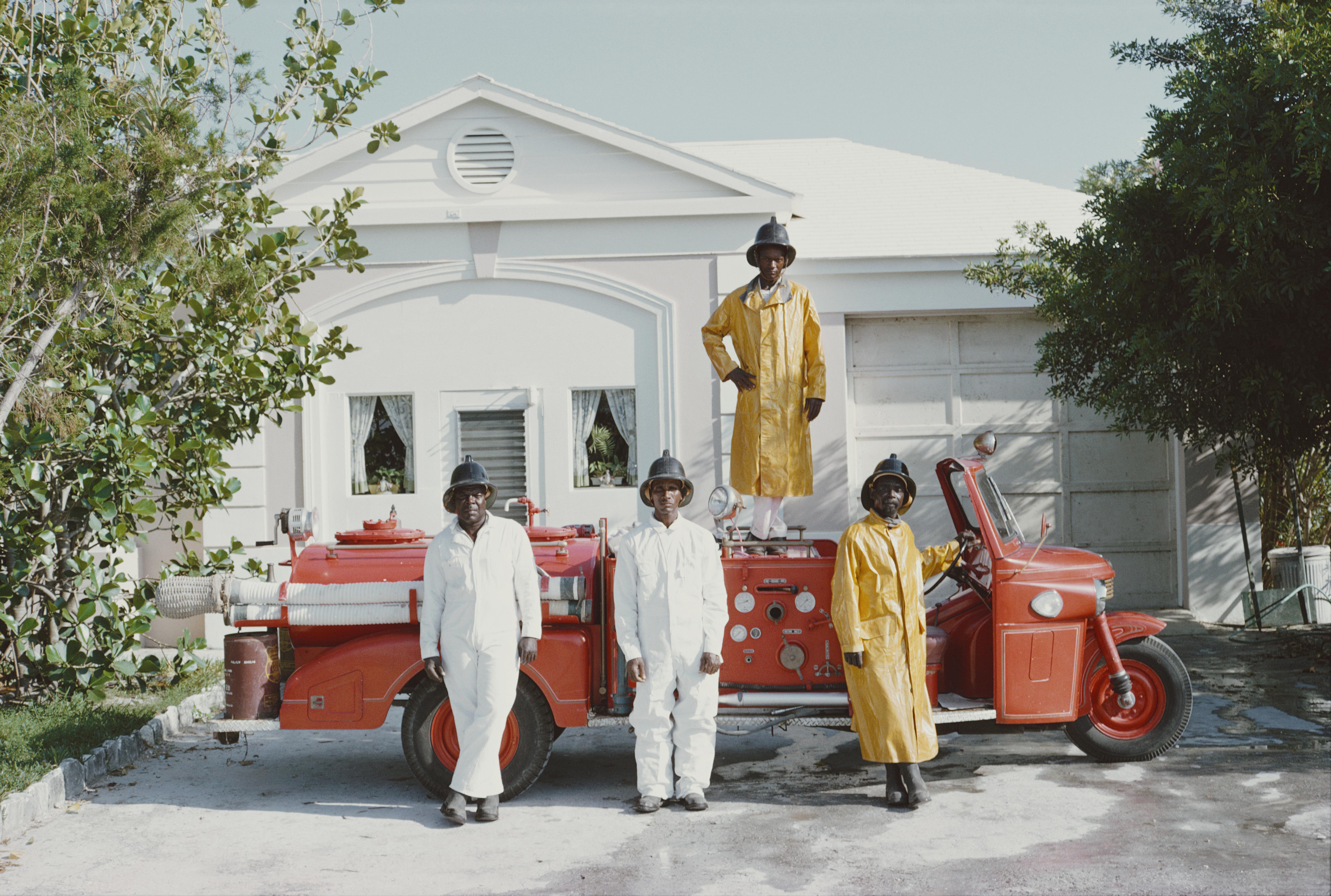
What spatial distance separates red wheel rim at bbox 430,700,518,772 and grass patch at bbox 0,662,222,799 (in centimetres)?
208

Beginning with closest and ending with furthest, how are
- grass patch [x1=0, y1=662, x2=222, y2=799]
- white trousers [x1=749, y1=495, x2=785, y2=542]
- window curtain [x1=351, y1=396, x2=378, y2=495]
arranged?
grass patch [x1=0, y1=662, x2=222, y2=799] → white trousers [x1=749, y1=495, x2=785, y2=542] → window curtain [x1=351, y1=396, x2=378, y2=495]

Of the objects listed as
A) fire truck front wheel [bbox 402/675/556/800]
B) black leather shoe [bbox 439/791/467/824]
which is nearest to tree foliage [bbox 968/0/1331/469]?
fire truck front wheel [bbox 402/675/556/800]

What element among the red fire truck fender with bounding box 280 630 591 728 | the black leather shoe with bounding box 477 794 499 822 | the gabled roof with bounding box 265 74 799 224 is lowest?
the black leather shoe with bounding box 477 794 499 822

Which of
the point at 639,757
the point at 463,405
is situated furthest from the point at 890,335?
the point at 639,757

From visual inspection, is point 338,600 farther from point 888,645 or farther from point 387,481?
point 387,481

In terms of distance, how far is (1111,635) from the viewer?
6.64 m

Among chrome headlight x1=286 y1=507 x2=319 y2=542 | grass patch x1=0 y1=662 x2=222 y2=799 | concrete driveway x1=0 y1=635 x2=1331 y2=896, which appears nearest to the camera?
concrete driveway x1=0 y1=635 x2=1331 y2=896

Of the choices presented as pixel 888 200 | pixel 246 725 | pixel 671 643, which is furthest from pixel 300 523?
pixel 888 200

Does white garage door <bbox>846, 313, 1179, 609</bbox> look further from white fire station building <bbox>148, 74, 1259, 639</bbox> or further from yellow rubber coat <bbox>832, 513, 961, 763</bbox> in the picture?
yellow rubber coat <bbox>832, 513, 961, 763</bbox>

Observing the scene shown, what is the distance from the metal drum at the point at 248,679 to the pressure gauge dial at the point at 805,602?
2.82 meters

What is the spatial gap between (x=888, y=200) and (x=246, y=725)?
951 cm

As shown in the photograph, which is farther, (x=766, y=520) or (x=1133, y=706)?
(x=766, y=520)

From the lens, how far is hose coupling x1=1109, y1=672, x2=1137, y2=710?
6.50 meters

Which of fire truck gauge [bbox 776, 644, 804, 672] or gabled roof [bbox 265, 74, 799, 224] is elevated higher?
gabled roof [bbox 265, 74, 799, 224]
